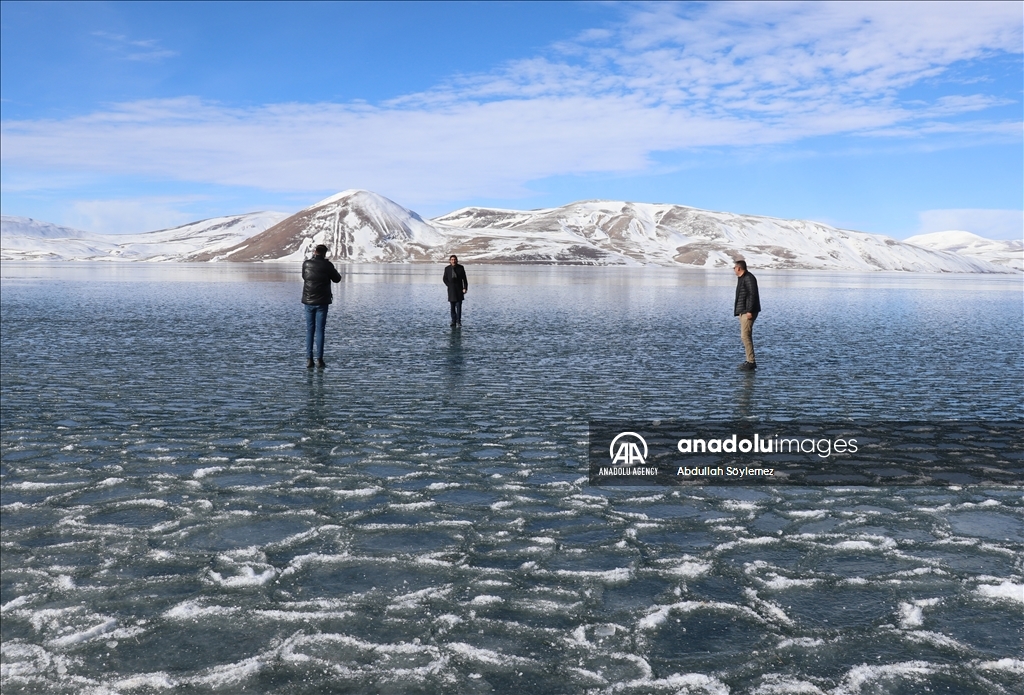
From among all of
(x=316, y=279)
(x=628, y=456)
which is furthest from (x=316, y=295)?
(x=628, y=456)

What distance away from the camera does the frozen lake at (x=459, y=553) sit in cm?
509

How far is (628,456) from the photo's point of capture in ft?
34.5

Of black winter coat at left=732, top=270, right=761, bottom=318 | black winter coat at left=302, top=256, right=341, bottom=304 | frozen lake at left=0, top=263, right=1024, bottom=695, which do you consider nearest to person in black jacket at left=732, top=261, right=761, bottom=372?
black winter coat at left=732, top=270, right=761, bottom=318

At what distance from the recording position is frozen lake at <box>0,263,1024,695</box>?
5.09m

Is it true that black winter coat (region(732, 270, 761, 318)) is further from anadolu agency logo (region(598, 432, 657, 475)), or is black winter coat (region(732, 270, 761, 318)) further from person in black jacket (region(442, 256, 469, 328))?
person in black jacket (region(442, 256, 469, 328))

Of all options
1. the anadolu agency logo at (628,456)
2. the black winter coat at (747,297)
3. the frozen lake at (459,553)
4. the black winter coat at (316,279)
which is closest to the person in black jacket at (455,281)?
the black winter coat at (316,279)

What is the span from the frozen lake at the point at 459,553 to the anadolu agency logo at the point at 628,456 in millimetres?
460

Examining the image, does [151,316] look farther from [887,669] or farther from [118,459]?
[887,669]

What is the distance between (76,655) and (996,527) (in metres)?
8.02

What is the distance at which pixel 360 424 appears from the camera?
40.5 feet

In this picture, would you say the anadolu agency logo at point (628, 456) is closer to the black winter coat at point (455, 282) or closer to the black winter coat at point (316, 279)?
the black winter coat at point (316, 279)

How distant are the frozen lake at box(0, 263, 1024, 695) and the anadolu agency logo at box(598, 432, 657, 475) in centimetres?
46

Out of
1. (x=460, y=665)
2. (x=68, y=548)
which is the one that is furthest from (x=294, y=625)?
(x=68, y=548)

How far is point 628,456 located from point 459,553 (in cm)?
409
